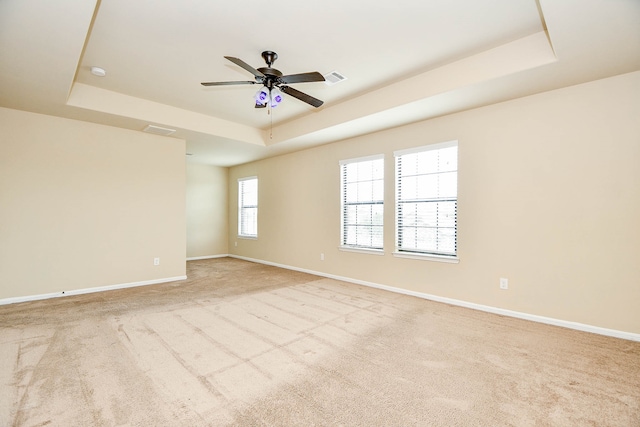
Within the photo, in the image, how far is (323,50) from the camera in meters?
2.90

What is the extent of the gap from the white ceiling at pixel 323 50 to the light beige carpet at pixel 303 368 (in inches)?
102

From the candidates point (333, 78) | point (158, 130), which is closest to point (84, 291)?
point (158, 130)

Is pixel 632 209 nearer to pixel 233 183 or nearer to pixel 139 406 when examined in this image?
pixel 139 406

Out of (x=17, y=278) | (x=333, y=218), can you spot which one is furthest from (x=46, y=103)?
(x=333, y=218)

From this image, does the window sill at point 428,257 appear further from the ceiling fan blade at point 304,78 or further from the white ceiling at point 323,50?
the ceiling fan blade at point 304,78

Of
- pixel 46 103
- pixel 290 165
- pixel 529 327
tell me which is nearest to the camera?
pixel 529 327

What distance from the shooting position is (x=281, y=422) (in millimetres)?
1634

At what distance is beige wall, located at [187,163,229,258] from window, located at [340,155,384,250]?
14.4ft

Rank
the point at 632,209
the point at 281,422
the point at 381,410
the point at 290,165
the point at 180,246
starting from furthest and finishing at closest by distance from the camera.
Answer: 1. the point at 290,165
2. the point at 180,246
3. the point at 632,209
4. the point at 381,410
5. the point at 281,422

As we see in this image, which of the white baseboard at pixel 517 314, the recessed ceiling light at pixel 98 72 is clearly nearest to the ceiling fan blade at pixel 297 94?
the recessed ceiling light at pixel 98 72

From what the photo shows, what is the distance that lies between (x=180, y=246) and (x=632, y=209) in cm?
622

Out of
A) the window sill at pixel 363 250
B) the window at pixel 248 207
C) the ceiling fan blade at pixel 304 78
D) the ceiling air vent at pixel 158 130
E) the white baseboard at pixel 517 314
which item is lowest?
the white baseboard at pixel 517 314

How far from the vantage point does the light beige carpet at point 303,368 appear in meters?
1.71

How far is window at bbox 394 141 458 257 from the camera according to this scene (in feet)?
12.8
